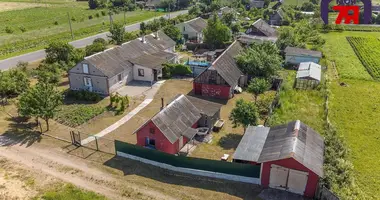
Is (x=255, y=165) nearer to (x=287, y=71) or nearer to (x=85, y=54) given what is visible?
(x=287, y=71)

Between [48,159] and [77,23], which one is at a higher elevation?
[77,23]

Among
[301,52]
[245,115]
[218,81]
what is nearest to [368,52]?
[301,52]

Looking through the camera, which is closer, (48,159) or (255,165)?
(255,165)

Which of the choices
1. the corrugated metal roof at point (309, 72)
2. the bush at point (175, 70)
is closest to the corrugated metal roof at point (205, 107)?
the bush at point (175, 70)

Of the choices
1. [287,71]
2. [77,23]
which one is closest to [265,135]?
[287,71]

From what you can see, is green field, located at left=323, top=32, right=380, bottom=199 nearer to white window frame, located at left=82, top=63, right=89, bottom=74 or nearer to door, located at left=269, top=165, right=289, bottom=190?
door, located at left=269, top=165, right=289, bottom=190

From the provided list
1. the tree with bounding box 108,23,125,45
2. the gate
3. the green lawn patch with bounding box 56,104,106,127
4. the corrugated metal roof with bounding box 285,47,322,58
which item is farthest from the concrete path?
the corrugated metal roof with bounding box 285,47,322,58

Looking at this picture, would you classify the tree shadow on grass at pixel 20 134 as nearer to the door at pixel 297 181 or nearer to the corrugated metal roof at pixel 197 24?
the door at pixel 297 181
